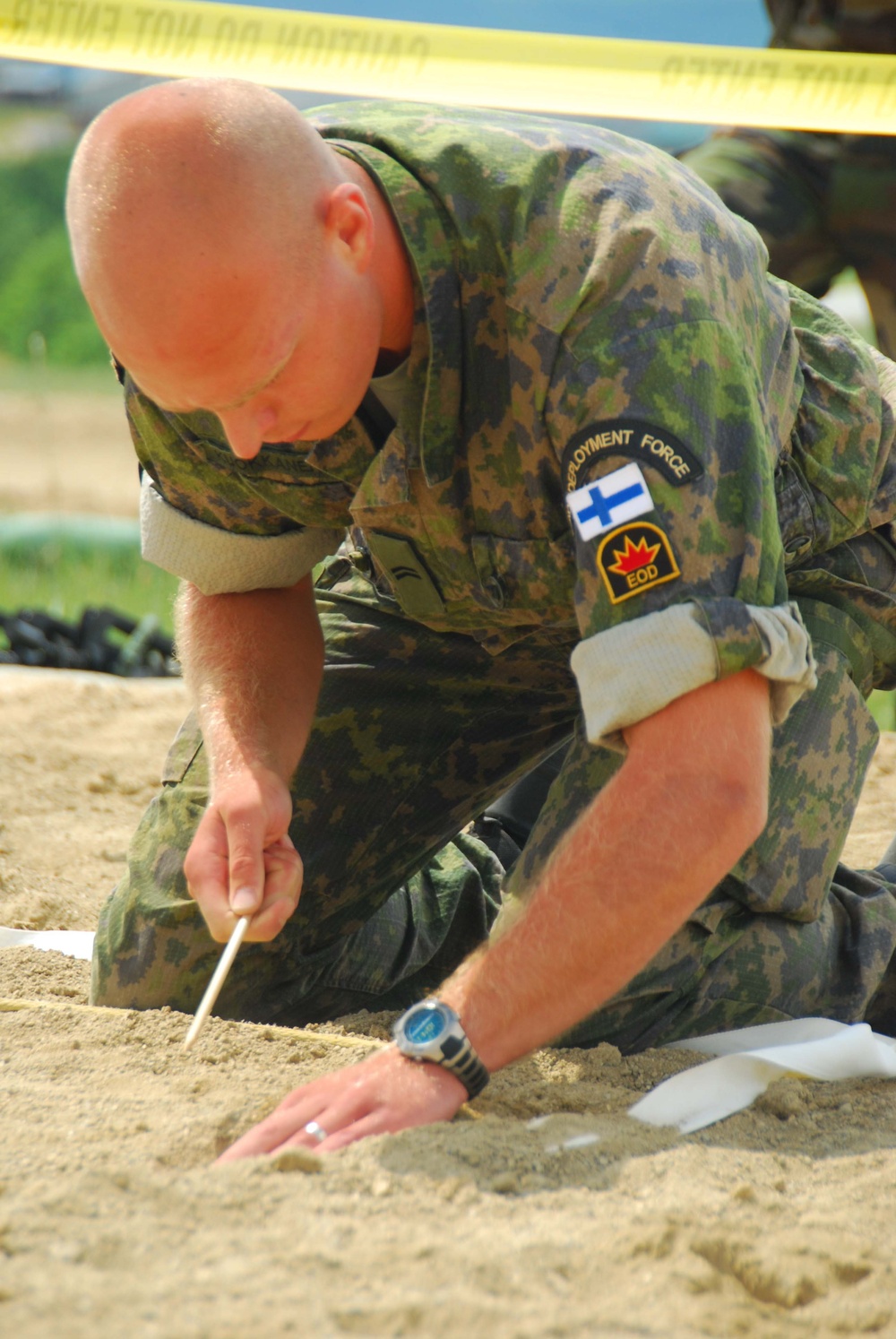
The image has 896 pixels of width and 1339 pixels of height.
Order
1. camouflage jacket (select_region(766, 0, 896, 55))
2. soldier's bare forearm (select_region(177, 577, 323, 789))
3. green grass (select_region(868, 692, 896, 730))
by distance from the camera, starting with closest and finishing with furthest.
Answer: soldier's bare forearm (select_region(177, 577, 323, 789)), green grass (select_region(868, 692, 896, 730)), camouflage jacket (select_region(766, 0, 896, 55))

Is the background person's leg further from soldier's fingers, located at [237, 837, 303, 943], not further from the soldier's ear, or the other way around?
soldier's fingers, located at [237, 837, 303, 943]

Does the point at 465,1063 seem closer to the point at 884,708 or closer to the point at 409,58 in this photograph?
the point at 884,708

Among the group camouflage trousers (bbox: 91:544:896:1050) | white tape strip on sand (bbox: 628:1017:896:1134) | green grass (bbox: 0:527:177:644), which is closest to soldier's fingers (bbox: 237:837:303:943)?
camouflage trousers (bbox: 91:544:896:1050)

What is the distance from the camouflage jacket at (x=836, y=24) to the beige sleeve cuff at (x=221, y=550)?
325 centimetres

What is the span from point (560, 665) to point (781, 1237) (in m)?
1.23

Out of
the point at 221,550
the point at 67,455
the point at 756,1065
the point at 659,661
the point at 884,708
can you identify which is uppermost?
the point at 659,661

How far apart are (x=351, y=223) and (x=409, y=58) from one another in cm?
404

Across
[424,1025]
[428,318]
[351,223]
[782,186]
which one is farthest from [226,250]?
[782,186]

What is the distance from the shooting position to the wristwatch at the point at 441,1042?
184 cm

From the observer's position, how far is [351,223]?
1.98m

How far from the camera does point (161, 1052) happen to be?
7.39 ft

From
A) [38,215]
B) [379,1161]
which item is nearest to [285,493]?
[379,1161]

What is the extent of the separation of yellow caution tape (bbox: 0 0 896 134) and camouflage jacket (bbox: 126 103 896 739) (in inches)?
118

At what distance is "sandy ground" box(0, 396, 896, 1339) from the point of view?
1.47 metres
